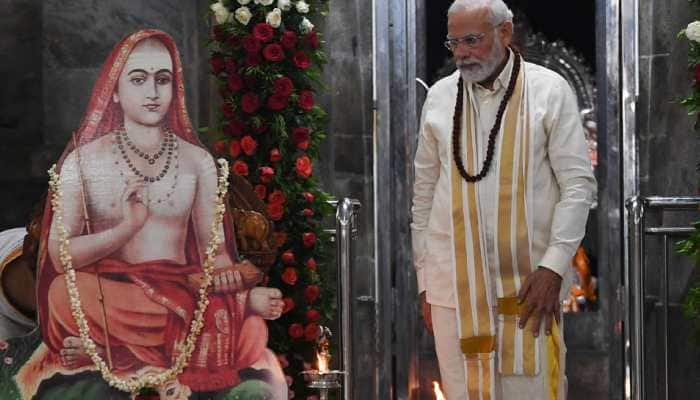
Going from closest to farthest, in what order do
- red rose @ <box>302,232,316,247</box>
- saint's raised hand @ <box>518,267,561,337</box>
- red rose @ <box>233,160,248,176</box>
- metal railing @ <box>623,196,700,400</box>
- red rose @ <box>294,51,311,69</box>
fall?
saint's raised hand @ <box>518,267,561,337</box> → metal railing @ <box>623,196,700,400</box> → red rose @ <box>233,160,248,176</box> → red rose @ <box>294,51,311,69</box> → red rose @ <box>302,232,316,247</box>

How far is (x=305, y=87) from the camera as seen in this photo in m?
6.00

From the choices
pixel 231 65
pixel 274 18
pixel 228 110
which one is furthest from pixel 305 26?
pixel 228 110

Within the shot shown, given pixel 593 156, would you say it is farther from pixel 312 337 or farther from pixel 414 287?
pixel 312 337

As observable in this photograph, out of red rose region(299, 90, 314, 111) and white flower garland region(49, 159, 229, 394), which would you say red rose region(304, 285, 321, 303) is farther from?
white flower garland region(49, 159, 229, 394)

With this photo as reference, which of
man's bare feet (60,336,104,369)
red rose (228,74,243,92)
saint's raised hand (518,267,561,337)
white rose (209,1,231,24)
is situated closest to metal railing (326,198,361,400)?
red rose (228,74,243,92)

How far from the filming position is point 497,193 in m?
4.96

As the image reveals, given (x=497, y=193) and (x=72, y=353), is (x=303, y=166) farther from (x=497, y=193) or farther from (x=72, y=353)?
(x=72, y=353)

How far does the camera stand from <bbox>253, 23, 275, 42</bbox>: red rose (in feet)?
18.9

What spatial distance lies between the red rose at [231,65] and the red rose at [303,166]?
50 centimetres

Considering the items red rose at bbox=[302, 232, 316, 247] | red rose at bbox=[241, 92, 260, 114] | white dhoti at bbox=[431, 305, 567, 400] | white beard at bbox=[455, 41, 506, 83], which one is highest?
white beard at bbox=[455, 41, 506, 83]

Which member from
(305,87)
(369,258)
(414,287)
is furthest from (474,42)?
(414,287)

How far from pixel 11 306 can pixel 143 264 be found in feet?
1.71

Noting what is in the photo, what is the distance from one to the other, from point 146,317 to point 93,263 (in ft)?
0.89

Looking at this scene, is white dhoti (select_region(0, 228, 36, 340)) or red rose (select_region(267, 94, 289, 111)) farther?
red rose (select_region(267, 94, 289, 111))
